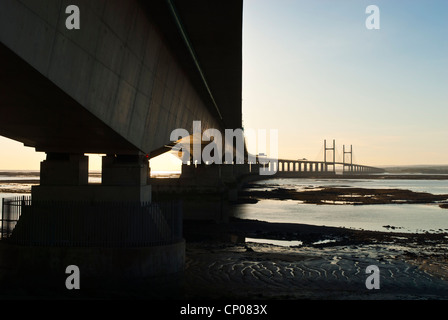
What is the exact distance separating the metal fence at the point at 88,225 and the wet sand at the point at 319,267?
2472mm

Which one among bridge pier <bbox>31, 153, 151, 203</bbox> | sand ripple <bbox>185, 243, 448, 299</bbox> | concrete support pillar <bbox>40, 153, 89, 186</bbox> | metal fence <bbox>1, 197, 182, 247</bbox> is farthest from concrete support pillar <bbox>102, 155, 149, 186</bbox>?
sand ripple <bbox>185, 243, 448, 299</bbox>

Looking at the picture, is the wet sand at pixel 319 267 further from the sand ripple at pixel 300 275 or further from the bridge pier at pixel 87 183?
the bridge pier at pixel 87 183

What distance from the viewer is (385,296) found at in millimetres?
15648

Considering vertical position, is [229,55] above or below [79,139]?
above

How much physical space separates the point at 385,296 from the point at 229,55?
37.4 ft

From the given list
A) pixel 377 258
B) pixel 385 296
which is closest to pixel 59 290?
pixel 385 296

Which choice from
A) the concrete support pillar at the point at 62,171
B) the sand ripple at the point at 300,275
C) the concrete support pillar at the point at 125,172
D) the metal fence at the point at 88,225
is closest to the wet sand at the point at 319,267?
the sand ripple at the point at 300,275

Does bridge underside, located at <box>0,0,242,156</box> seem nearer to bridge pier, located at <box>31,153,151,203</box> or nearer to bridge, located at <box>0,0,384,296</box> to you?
bridge, located at <box>0,0,384,296</box>

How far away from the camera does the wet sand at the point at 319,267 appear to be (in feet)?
52.6

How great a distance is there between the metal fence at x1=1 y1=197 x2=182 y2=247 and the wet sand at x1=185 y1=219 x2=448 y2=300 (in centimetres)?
247

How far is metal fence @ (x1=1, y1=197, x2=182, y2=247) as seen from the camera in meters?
15.3

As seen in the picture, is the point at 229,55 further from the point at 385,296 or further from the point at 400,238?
the point at 400,238

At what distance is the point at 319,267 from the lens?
20.5 m
